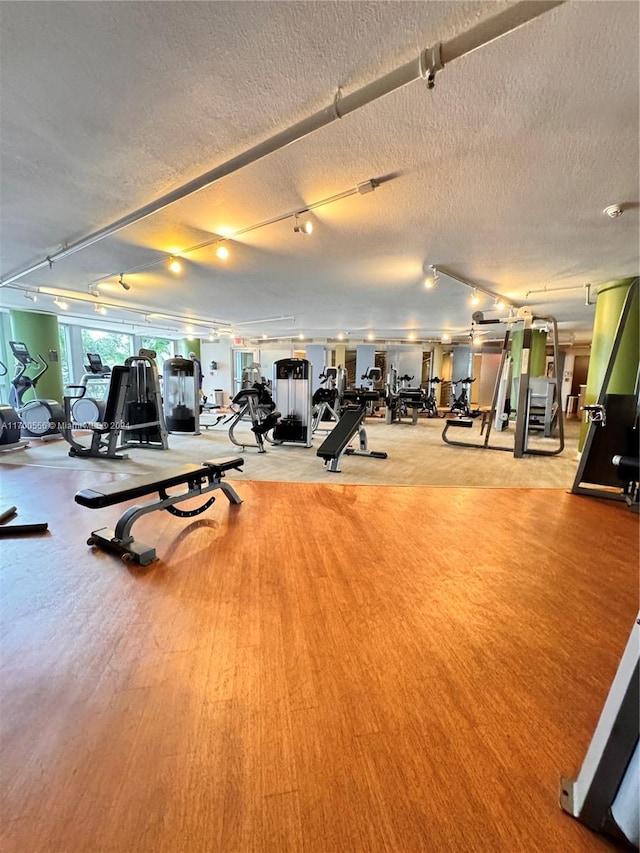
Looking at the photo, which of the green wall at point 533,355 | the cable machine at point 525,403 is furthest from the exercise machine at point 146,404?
the green wall at point 533,355

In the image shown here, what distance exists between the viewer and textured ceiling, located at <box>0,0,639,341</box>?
1402 millimetres

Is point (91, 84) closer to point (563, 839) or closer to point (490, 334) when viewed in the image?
point (563, 839)

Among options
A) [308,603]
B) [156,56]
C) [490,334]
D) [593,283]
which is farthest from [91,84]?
[490,334]

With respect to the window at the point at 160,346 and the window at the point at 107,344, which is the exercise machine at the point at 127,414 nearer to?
the window at the point at 107,344

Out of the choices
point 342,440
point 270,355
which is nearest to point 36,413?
point 342,440

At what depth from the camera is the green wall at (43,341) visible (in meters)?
7.19

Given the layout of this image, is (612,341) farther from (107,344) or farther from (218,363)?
(107,344)

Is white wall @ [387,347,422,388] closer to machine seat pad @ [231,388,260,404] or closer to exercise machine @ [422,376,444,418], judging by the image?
exercise machine @ [422,376,444,418]

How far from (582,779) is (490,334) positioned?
428 inches

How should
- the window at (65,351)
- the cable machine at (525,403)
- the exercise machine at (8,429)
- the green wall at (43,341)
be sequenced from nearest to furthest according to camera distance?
the exercise machine at (8,429), the cable machine at (525,403), the green wall at (43,341), the window at (65,351)

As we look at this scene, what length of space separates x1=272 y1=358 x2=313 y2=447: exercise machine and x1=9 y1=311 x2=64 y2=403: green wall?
5175mm

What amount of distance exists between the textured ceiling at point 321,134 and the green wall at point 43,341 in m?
3.68

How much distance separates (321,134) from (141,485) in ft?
8.15

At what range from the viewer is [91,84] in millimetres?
1686
